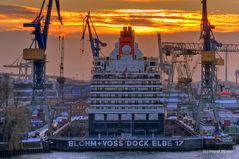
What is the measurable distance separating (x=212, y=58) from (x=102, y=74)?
11.0 metres

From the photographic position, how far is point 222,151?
76438mm

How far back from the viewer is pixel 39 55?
83.1 meters

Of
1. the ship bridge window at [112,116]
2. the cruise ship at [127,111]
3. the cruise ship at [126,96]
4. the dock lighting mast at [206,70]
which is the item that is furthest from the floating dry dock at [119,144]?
the dock lighting mast at [206,70]

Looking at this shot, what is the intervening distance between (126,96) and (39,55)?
8707 mm

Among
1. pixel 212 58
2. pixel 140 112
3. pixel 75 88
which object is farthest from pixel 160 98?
pixel 75 88

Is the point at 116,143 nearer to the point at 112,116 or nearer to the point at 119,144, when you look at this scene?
the point at 119,144

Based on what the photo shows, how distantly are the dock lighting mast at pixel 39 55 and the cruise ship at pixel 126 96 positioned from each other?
17.0ft

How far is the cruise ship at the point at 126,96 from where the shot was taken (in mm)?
77312

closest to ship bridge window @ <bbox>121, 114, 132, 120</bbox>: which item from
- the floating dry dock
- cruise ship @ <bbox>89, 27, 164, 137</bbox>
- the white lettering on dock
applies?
cruise ship @ <bbox>89, 27, 164, 137</bbox>

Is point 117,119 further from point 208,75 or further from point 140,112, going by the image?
point 208,75

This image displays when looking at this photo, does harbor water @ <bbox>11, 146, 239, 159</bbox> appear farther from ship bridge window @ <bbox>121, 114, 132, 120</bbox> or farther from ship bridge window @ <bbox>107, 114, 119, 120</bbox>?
ship bridge window @ <bbox>121, 114, 132, 120</bbox>

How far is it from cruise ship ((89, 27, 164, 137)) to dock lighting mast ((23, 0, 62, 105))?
519cm

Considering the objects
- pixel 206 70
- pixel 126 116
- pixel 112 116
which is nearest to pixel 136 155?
pixel 126 116

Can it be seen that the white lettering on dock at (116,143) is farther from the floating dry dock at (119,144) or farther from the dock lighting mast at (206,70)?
the dock lighting mast at (206,70)
